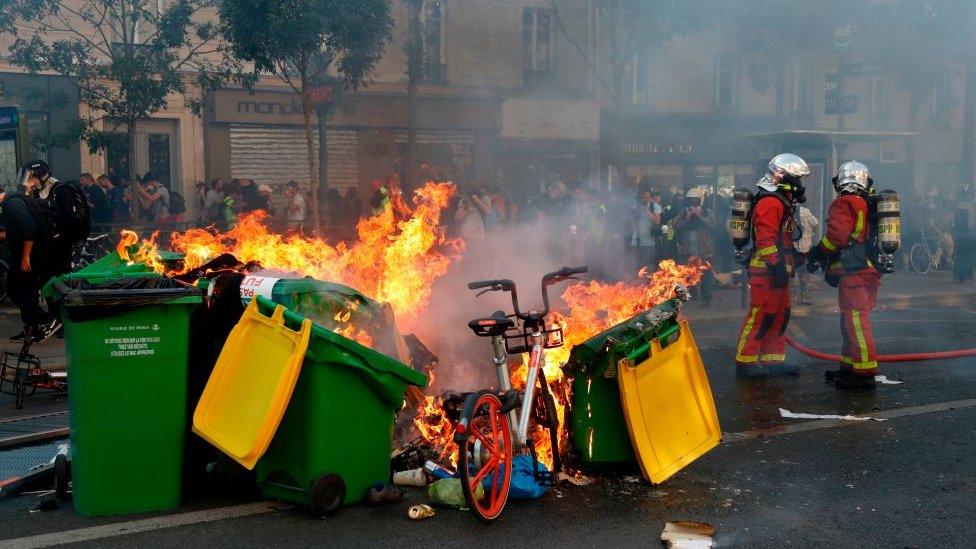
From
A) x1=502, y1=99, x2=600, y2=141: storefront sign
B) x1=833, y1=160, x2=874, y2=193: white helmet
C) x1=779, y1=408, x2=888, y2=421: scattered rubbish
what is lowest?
x1=779, y1=408, x2=888, y2=421: scattered rubbish

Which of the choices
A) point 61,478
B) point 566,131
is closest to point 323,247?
point 61,478

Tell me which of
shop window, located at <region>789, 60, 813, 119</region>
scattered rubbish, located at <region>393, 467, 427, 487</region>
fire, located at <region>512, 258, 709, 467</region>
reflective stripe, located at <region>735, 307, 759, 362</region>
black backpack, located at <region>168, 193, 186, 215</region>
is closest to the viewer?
scattered rubbish, located at <region>393, 467, 427, 487</region>

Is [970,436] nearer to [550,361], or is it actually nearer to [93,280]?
[550,361]

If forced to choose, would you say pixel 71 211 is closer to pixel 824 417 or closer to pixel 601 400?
pixel 601 400

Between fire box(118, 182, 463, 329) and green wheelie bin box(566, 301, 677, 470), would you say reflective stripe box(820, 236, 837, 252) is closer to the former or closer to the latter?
green wheelie bin box(566, 301, 677, 470)

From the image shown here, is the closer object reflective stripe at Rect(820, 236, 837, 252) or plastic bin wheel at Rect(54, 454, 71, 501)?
plastic bin wheel at Rect(54, 454, 71, 501)

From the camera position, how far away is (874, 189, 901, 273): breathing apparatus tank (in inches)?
290

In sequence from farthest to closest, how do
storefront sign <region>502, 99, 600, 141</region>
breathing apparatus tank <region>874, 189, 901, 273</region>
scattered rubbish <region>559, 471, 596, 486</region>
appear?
storefront sign <region>502, 99, 600, 141</region> < breathing apparatus tank <region>874, 189, 901, 273</region> < scattered rubbish <region>559, 471, 596, 486</region>

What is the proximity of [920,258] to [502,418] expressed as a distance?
16.2 metres

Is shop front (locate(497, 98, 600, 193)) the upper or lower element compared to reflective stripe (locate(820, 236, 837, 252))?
upper

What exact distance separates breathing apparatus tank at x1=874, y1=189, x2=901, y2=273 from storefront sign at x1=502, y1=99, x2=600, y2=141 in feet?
53.4

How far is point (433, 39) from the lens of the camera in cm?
2147

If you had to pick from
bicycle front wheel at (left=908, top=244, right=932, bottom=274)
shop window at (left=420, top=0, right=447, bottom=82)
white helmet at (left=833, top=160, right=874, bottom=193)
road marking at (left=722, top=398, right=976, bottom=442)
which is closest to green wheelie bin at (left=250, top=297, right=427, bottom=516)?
road marking at (left=722, top=398, right=976, bottom=442)

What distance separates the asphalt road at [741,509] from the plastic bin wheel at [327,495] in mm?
52
